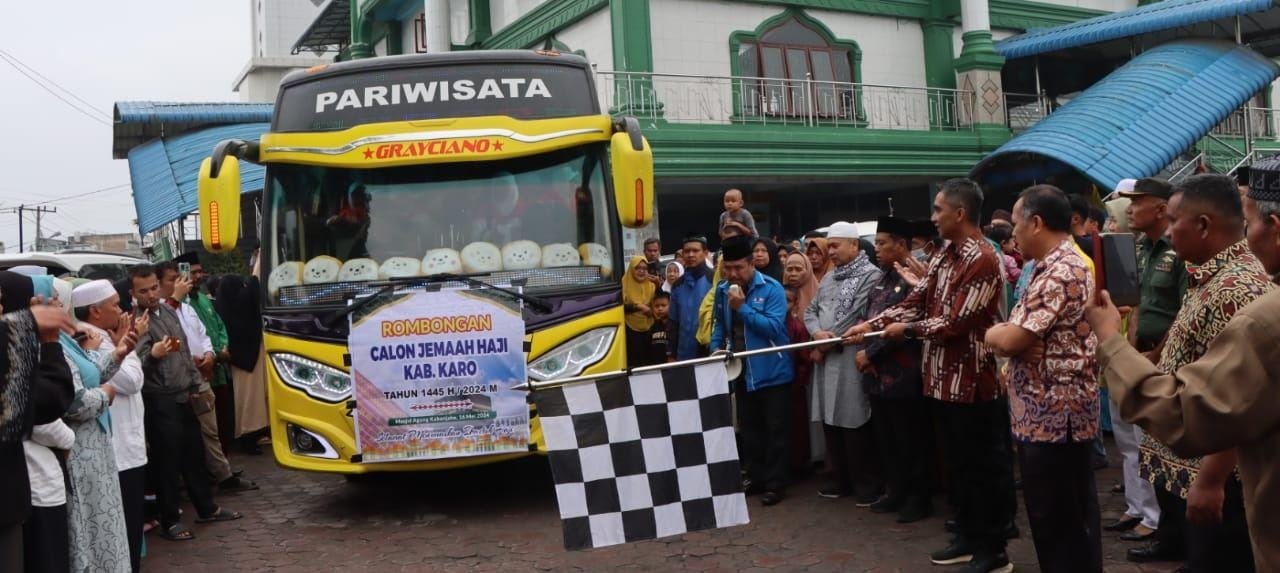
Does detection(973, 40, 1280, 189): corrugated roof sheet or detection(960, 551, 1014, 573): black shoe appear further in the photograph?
detection(973, 40, 1280, 189): corrugated roof sheet

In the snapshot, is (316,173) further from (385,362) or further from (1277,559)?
(1277,559)

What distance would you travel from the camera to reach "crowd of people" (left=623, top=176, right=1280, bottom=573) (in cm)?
247

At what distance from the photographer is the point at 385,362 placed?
21.1ft

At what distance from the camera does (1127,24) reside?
16.2 metres

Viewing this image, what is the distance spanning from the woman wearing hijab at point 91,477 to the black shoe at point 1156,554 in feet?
16.5

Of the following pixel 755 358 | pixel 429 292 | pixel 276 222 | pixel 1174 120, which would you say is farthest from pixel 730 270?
pixel 1174 120

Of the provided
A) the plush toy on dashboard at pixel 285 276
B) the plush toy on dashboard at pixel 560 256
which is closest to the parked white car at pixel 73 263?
the plush toy on dashboard at pixel 285 276

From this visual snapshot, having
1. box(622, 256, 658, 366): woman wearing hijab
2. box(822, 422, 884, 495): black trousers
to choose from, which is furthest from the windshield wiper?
box(622, 256, 658, 366): woman wearing hijab

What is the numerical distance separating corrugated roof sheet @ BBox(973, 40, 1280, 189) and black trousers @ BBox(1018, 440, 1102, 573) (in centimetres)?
1073

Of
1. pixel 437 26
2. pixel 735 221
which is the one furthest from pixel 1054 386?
pixel 437 26

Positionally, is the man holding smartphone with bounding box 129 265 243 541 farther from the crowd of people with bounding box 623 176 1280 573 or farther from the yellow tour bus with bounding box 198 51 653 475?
the crowd of people with bounding box 623 176 1280 573

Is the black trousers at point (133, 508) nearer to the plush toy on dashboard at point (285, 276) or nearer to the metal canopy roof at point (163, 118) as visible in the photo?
the plush toy on dashboard at point (285, 276)

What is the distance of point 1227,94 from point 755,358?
11316 millimetres

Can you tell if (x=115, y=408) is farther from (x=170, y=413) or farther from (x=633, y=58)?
(x=633, y=58)
